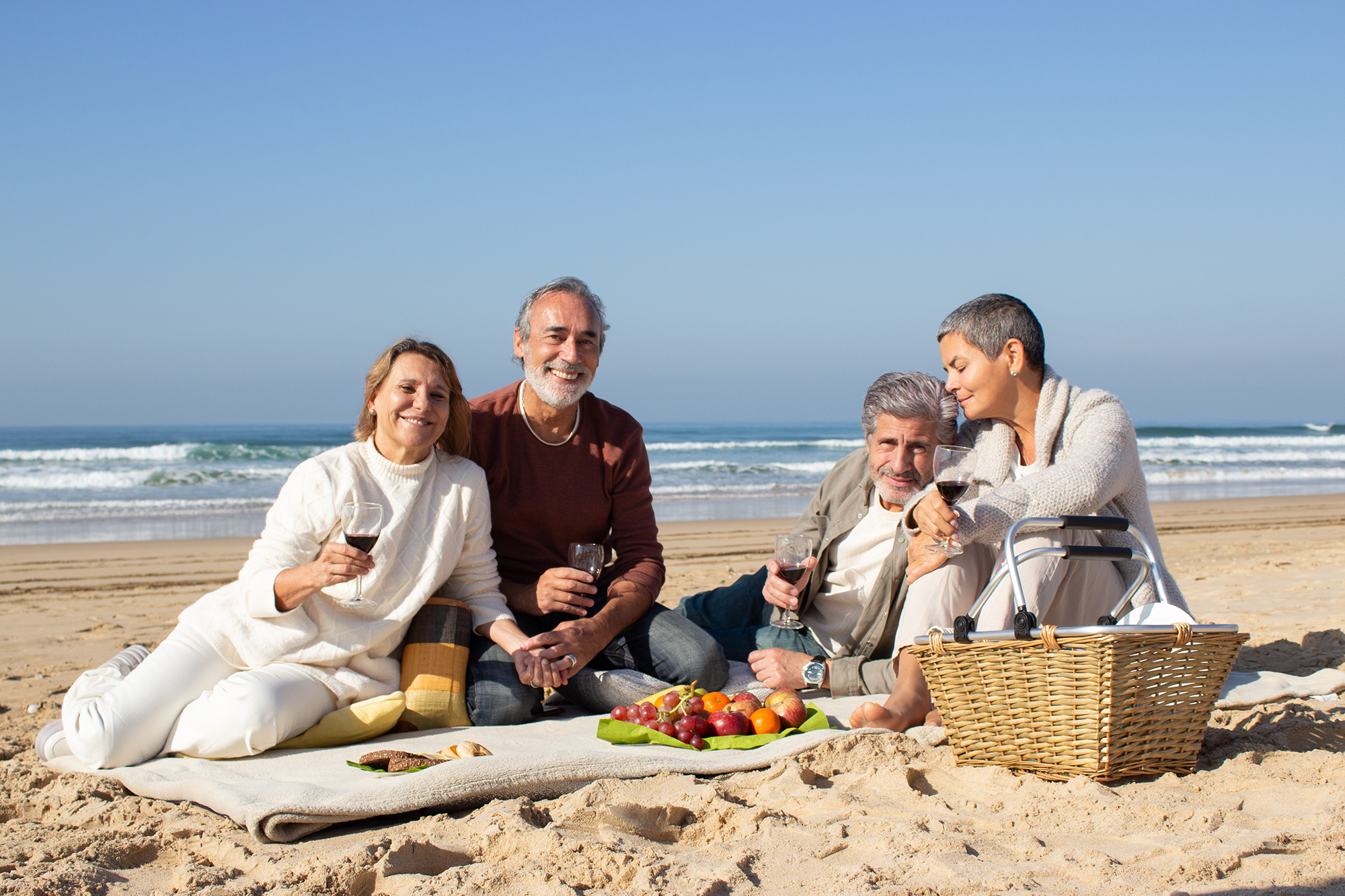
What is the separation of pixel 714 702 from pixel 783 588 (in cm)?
56

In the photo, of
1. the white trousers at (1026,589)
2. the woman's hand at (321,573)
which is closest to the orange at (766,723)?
the white trousers at (1026,589)

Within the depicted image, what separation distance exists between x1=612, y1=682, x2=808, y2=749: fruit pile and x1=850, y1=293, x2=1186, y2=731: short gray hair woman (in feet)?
0.89

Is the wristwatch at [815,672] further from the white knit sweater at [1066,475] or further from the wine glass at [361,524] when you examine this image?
the wine glass at [361,524]

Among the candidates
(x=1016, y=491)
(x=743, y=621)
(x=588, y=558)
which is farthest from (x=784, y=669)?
(x=1016, y=491)

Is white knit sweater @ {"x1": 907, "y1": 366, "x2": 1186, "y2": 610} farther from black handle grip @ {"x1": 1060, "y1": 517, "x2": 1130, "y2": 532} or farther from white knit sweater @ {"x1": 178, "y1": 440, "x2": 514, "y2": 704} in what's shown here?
white knit sweater @ {"x1": 178, "y1": 440, "x2": 514, "y2": 704}

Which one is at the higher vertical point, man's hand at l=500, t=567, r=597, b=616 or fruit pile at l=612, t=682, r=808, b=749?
man's hand at l=500, t=567, r=597, b=616

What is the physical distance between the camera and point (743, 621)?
4.73 metres

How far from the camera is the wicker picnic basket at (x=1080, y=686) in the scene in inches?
99.9

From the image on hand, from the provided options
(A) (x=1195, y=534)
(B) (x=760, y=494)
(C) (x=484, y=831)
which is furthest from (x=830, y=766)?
(B) (x=760, y=494)

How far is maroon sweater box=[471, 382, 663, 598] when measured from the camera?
13.3 feet

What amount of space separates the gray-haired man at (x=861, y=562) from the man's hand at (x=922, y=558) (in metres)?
0.35

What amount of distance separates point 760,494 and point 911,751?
1518 cm

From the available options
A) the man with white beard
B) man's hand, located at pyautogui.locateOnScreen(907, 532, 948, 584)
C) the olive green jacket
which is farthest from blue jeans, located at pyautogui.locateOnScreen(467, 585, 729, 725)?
man's hand, located at pyautogui.locateOnScreen(907, 532, 948, 584)

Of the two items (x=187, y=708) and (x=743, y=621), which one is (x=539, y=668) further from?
(x=743, y=621)
